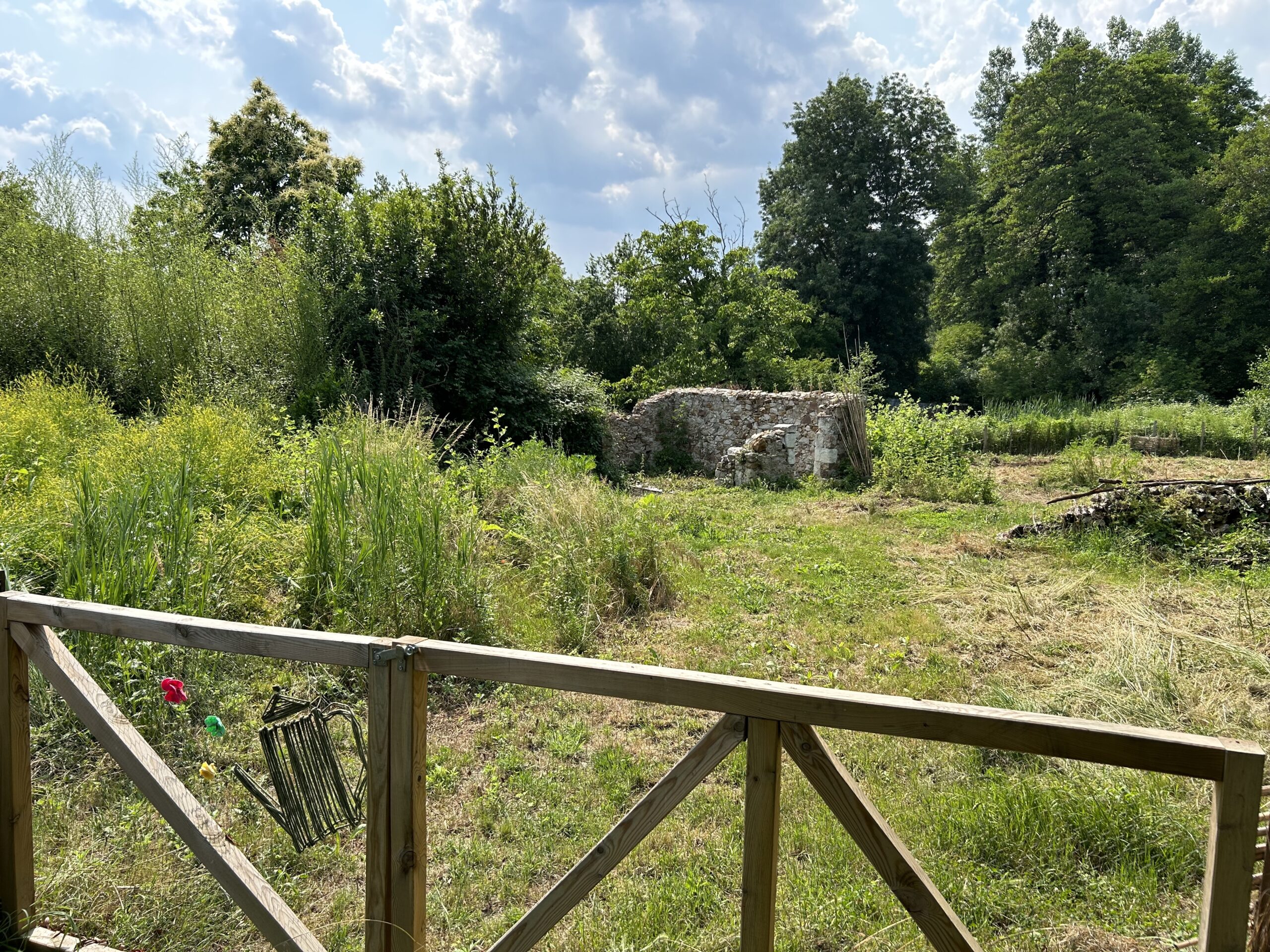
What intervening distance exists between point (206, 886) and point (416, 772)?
58.4 inches

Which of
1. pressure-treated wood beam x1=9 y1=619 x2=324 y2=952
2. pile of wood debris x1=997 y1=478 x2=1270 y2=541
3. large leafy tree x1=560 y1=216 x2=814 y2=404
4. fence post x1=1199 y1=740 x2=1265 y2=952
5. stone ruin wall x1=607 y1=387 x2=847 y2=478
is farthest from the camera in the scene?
large leafy tree x1=560 y1=216 x2=814 y2=404

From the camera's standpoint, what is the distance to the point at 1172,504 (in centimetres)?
645

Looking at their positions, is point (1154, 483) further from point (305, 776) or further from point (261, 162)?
point (261, 162)

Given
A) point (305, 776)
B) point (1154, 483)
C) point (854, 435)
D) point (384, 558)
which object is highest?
point (854, 435)

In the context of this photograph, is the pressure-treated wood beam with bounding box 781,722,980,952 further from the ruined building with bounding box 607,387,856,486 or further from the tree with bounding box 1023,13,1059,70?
the tree with bounding box 1023,13,1059,70

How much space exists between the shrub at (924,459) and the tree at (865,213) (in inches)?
591

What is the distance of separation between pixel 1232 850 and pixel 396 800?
60.7 inches

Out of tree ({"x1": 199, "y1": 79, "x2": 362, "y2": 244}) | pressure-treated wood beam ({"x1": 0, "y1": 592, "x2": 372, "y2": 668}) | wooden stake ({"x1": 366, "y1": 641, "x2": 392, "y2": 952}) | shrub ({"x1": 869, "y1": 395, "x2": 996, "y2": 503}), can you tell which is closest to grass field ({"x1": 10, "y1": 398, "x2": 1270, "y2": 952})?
wooden stake ({"x1": 366, "y1": 641, "x2": 392, "y2": 952})

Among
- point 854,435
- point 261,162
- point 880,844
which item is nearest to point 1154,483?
point 854,435

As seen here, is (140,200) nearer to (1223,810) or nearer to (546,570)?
(546,570)

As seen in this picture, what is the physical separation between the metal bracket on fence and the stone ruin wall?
10.6 metres

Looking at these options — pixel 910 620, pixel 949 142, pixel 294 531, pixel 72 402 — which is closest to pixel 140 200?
pixel 72 402

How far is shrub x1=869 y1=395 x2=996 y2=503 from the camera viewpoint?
32.3 ft

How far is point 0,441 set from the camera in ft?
16.7
